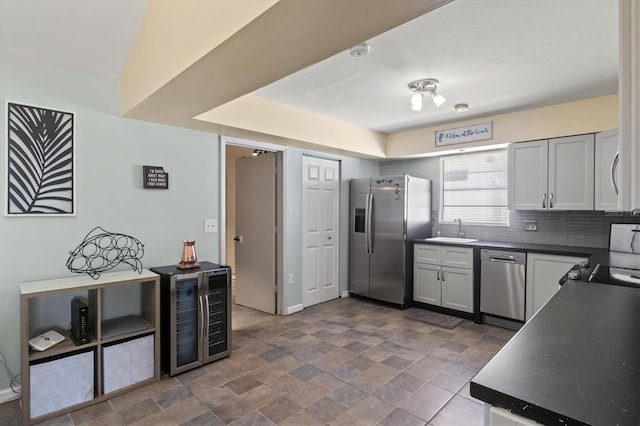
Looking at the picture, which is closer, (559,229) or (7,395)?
(7,395)

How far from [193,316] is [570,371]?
264cm

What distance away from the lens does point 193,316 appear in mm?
2799

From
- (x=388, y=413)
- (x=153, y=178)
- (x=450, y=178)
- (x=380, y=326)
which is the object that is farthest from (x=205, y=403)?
→ (x=450, y=178)

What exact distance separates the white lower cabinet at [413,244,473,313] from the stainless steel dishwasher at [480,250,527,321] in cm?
16

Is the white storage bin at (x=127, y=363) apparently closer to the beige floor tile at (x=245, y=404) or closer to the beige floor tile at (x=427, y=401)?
the beige floor tile at (x=245, y=404)

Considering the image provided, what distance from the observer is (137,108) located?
257cm

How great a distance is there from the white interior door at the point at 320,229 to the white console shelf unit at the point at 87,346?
2151 millimetres

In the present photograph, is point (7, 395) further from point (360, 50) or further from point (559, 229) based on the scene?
point (559, 229)

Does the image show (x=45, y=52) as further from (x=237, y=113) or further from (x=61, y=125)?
(x=237, y=113)

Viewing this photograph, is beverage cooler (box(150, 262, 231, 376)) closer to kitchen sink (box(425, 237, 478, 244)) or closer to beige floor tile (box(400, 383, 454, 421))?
beige floor tile (box(400, 383, 454, 421))

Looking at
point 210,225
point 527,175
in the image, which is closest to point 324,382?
point 210,225

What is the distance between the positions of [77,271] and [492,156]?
4.78 m

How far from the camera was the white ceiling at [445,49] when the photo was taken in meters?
1.99

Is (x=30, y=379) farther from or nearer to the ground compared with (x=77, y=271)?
nearer to the ground
